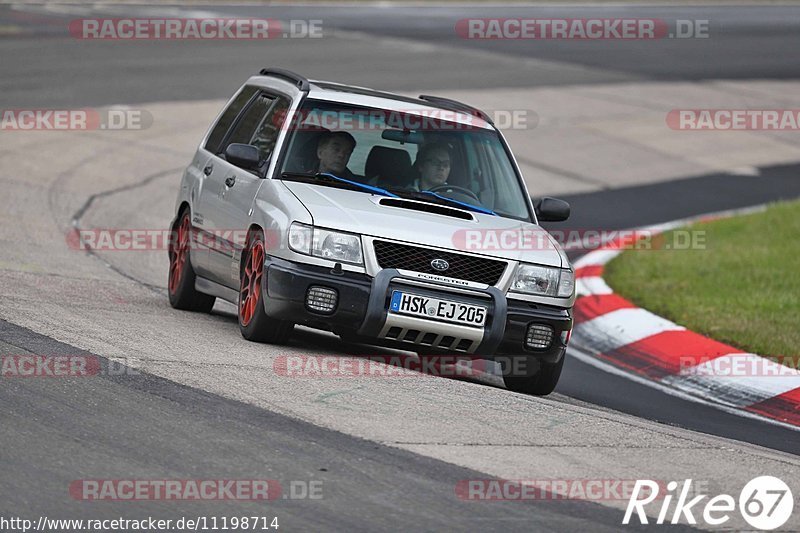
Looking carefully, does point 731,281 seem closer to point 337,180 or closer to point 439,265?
point 337,180

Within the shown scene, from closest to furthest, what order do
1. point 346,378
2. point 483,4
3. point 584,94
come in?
point 346,378
point 584,94
point 483,4

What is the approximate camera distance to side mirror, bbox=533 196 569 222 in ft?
31.9

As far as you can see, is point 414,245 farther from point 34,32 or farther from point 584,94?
point 34,32

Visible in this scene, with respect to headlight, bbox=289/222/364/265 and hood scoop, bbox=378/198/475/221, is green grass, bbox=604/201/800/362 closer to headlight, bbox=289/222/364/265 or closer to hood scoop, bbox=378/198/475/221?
hood scoop, bbox=378/198/475/221

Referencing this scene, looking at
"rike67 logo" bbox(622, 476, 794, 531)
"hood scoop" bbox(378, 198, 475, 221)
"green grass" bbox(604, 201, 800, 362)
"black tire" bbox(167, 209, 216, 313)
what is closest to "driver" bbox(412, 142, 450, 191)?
"hood scoop" bbox(378, 198, 475, 221)

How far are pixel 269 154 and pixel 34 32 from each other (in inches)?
816

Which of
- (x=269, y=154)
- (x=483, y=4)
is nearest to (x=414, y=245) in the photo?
(x=269, y=154)

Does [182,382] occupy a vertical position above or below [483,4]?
below

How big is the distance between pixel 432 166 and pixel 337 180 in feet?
2.27

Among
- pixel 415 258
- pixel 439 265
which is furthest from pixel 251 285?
pixel 439 265

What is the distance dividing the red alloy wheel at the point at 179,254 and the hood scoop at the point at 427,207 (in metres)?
2.32

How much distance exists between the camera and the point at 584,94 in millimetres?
26734

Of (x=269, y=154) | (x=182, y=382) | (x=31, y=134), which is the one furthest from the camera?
(x=31, y=134)

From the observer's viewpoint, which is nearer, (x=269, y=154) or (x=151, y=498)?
(x=151, y=498)
